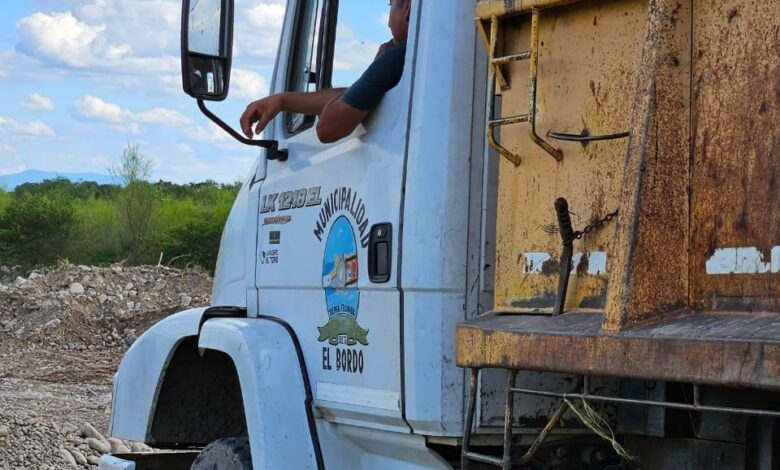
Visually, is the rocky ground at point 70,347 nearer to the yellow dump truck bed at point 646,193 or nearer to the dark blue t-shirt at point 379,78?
the dark blue t-shirt at point 379,78

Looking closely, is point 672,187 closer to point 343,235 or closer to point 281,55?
point 343,235

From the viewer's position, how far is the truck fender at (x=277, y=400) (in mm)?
3893

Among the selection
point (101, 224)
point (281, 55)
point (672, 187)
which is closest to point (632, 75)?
point (672, 187)

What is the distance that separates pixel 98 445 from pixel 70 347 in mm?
9088

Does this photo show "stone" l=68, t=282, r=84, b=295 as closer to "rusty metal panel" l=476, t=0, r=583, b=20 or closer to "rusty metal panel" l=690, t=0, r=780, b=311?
"rusty metal panel" l=476, t=0, r=583, b=20

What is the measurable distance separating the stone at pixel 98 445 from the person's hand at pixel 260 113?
21.3ft

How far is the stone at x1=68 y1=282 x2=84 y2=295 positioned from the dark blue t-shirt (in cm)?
1878

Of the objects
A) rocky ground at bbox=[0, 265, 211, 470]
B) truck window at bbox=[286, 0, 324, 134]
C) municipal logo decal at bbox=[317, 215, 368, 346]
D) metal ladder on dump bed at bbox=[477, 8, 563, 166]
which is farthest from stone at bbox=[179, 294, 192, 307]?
metal ladder on dump bed at bbox=[477, 8, 563, 166]

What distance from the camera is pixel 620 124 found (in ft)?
9.46

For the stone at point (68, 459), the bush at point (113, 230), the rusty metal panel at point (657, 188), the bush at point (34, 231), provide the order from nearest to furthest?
1. the rusty metal panel at point (657, 188)
2. the stone at point (68, 459)
3. the bush at point (113, 230)
4. the bush at point (34, 231)

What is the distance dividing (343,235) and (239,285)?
35.3 inches

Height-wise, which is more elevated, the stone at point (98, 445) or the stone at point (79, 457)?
the stone at point (98, 445)

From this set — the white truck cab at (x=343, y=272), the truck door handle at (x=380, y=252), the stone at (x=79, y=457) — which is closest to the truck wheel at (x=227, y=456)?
the white truck cab at (x=343, y=272)

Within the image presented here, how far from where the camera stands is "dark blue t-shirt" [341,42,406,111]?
376cm
